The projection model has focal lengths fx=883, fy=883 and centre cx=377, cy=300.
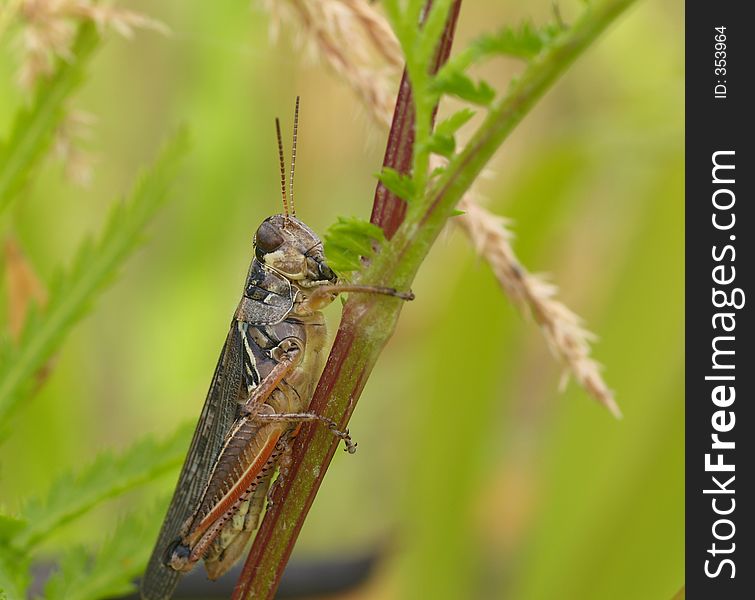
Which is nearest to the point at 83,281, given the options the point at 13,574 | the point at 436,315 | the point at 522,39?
the point at 13,574

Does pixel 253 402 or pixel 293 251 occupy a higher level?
pixel 293 251

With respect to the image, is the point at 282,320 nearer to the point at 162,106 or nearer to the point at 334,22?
the point at 334,22

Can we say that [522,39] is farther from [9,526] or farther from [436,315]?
[436,315]

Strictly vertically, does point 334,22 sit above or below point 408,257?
above

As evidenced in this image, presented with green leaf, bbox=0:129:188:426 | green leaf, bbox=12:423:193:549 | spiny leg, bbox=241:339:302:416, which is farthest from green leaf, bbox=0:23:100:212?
spiny leg, bbox=241:339:302:416
